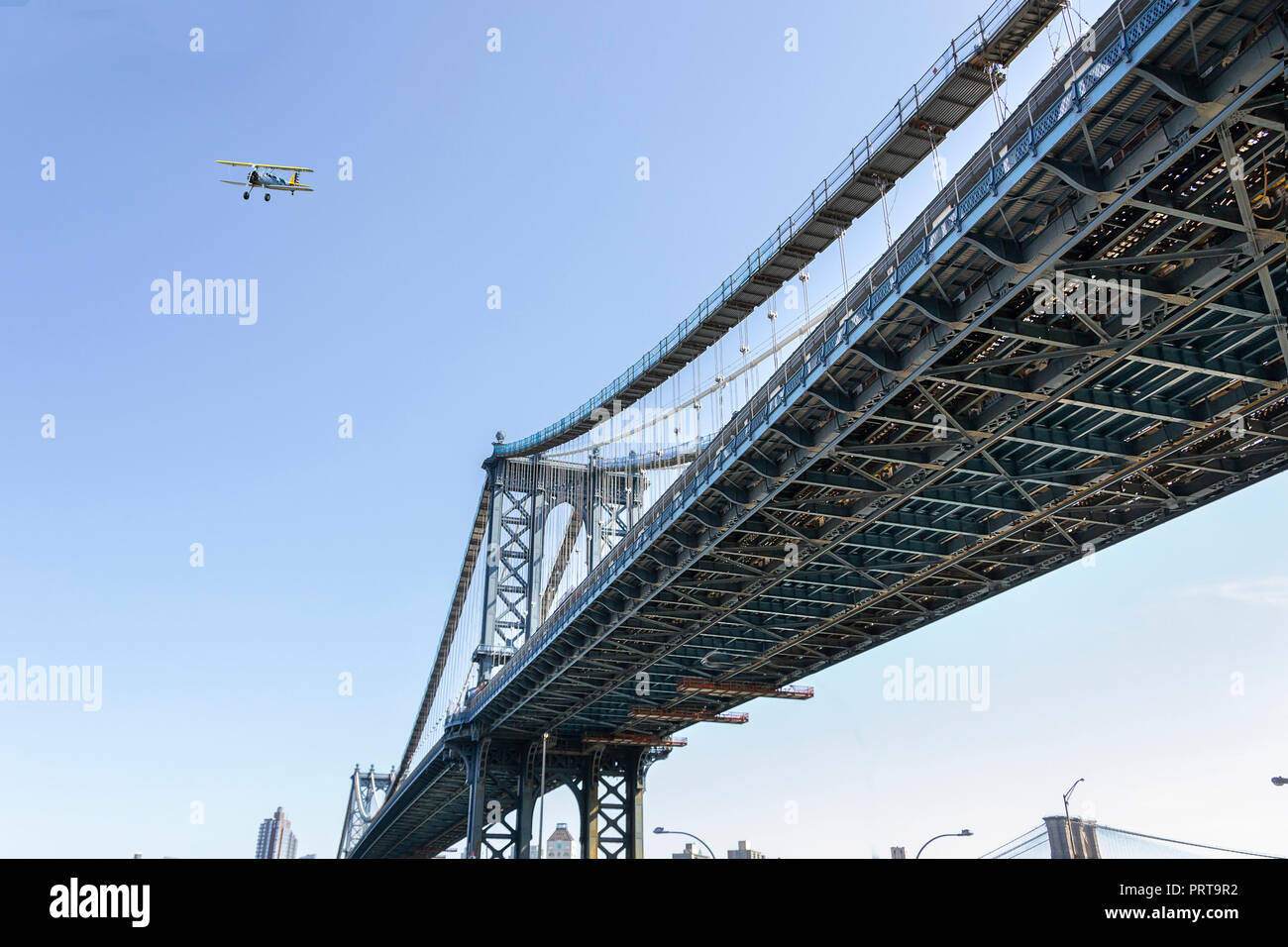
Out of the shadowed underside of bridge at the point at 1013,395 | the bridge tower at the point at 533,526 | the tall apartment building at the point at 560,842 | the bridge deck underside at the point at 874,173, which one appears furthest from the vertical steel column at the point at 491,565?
the tall apartment building at the point at 560,842

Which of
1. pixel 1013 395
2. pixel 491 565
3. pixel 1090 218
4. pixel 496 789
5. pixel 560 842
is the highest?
pixel 491 565

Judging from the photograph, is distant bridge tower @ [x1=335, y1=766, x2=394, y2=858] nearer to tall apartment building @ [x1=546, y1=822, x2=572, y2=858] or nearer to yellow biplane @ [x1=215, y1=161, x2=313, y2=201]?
tall apartment building @ [x1=546, y1=822, x2=572, y2=858]

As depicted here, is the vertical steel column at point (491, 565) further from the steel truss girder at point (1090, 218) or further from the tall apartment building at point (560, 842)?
the tall apartment building at point (560, 842)

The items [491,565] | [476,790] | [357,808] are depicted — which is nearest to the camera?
[476,790]

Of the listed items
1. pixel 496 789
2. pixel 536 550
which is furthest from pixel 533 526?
pixel 496 789

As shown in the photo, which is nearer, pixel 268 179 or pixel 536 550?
pixel 268 179

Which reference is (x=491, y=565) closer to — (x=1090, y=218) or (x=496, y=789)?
(x=496, y=789)

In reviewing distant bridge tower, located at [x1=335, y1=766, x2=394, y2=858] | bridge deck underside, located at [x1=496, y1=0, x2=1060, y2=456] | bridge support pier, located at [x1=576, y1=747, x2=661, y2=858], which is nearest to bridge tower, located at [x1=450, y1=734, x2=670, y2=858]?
bridge support pier, located at [x1=576, y1=747, x2=661, y2=858]
